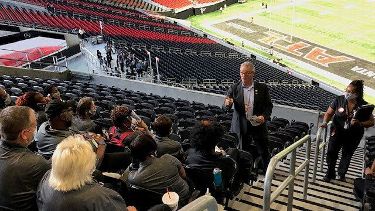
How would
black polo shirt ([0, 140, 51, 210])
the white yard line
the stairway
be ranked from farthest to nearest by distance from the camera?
the white yard line
the stairway
black polo shirt ([0, 140, 51, 210])

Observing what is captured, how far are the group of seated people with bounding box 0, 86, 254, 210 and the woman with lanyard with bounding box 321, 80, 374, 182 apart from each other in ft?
5.56

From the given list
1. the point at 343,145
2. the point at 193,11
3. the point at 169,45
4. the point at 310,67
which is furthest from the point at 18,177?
the point at 193,11

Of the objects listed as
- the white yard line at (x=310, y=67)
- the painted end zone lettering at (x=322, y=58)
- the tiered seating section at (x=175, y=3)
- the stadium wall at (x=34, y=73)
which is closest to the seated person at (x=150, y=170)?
the stadium wall at (x=34, y=73)

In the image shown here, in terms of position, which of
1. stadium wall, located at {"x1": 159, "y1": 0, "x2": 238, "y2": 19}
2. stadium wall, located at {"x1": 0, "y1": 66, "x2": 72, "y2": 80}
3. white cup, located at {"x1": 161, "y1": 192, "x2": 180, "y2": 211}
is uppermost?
white cup, located at {"x1": 161, "y1": 192, "x2": 180, "y2": 211}

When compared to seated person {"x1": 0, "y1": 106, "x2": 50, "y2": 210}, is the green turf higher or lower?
lower

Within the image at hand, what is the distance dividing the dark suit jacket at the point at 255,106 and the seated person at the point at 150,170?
7.79ft

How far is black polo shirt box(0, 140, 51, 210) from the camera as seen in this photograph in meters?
3.24

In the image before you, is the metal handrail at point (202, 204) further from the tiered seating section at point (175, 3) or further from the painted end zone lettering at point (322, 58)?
the tiered seating section at point (175, 3)

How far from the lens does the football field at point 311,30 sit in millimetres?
26062

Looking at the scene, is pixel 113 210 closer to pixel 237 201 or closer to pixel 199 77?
pixel 237 201

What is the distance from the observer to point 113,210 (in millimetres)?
2963

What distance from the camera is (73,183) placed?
283 cm

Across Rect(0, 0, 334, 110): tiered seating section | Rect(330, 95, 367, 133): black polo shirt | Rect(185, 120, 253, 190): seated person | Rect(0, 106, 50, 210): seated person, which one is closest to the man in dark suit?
Rect(330, 95, 367, 133): black polo shirt

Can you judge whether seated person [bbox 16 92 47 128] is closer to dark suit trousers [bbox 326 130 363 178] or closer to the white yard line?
dark suit trousers [bbox 326 130 363 178]
